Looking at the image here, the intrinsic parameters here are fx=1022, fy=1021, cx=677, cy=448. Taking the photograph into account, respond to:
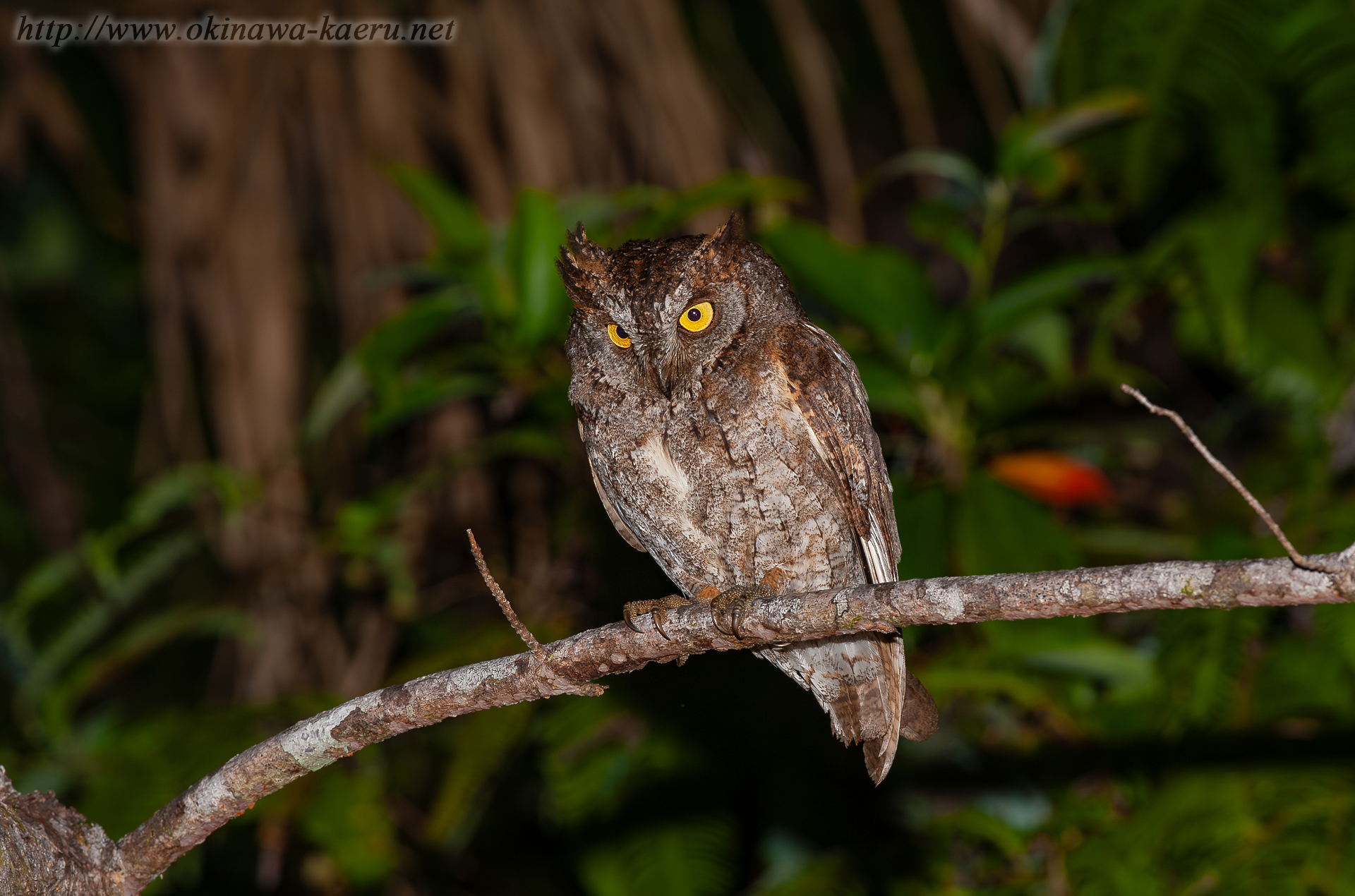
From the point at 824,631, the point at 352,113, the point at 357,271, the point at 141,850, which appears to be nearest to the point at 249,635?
the point at 357,271

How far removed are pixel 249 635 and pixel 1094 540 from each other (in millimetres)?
3065

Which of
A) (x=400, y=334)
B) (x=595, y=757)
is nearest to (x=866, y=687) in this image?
(x=595, y=757)

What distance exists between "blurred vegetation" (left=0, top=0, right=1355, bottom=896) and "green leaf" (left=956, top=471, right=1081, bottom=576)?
0.04 ft

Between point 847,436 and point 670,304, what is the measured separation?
Answer: 0.56m

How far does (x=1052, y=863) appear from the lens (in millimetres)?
3197

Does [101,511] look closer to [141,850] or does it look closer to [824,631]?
[141,850]

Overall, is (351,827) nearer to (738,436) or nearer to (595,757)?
(595,757)

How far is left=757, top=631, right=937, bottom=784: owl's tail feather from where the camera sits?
2523mm

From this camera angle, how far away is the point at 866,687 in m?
2.76

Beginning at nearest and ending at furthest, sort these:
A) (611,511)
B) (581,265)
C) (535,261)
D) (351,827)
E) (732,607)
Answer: (732,607) → (581,265) → (611,511) → (351,827) → (535,261)

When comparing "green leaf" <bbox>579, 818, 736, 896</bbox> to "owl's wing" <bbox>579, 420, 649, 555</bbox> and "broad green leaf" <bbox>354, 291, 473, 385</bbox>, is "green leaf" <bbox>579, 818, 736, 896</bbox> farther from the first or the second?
"broad green leaf" <bbox>354, 291, 473, 385</bbox>

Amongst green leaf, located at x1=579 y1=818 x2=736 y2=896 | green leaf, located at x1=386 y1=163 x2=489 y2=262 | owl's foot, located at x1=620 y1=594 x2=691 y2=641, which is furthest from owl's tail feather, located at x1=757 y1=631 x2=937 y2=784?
green leaf, located at x1=386 y1=163 x2=489 y2=262

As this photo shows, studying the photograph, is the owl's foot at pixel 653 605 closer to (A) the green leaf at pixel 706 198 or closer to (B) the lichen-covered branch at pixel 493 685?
(B) the lichen-covered branch at pixel 493 685

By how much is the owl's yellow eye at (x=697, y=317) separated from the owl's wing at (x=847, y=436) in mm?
210
